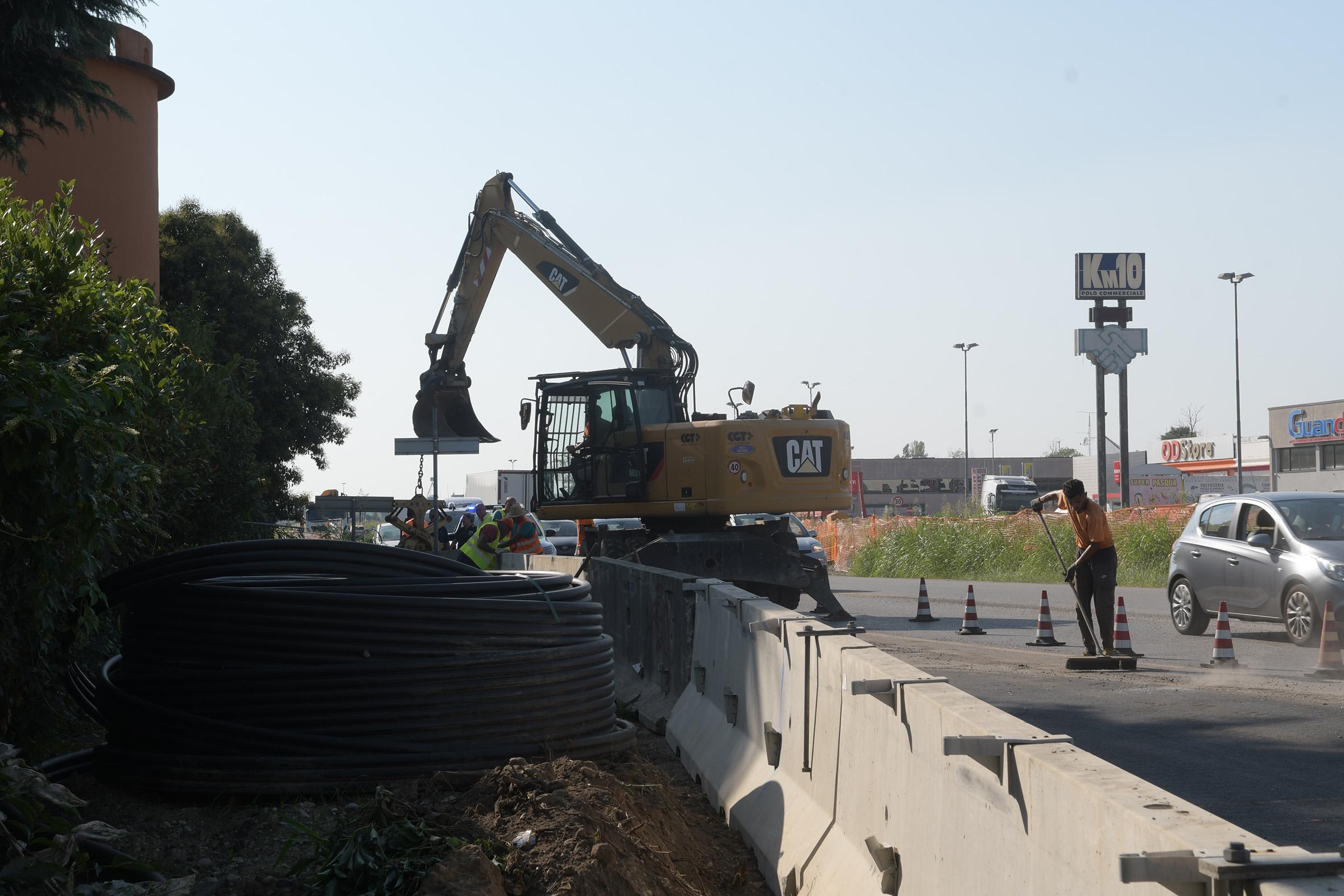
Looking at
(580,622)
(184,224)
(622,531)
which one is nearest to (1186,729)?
(580,622)

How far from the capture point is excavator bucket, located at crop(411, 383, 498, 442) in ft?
61.4

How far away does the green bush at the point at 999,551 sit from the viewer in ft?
90.9

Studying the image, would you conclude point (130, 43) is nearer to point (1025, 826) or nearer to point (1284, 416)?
point (1025, 826)

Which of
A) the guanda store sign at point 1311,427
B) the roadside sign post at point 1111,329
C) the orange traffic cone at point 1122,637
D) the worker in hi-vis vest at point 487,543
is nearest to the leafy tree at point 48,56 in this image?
the worker in hi-vis vest at point 487,543

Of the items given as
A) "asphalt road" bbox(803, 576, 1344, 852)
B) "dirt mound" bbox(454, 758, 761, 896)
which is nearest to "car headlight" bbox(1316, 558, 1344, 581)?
"asphalt road" bbox(803, 576, 1344, 852)

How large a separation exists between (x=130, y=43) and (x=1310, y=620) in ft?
56.8

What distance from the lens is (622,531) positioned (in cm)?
1766

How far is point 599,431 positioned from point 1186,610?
305 inches

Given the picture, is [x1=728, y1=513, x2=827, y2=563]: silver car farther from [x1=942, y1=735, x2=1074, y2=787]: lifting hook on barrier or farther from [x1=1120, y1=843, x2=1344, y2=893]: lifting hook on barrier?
[x1=1120, y1=843, x2=1344, y2=893]: lifting hook on barrier

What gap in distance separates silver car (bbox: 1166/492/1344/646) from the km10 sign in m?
30.7

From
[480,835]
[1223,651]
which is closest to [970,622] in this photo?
[1223,651]

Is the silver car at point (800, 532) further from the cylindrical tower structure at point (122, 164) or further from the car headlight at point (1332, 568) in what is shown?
the cylindrical tower structure at point (122, 164)

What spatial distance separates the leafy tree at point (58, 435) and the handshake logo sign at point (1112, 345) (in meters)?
38.6

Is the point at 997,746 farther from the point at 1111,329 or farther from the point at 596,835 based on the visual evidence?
the point at 1111,329
